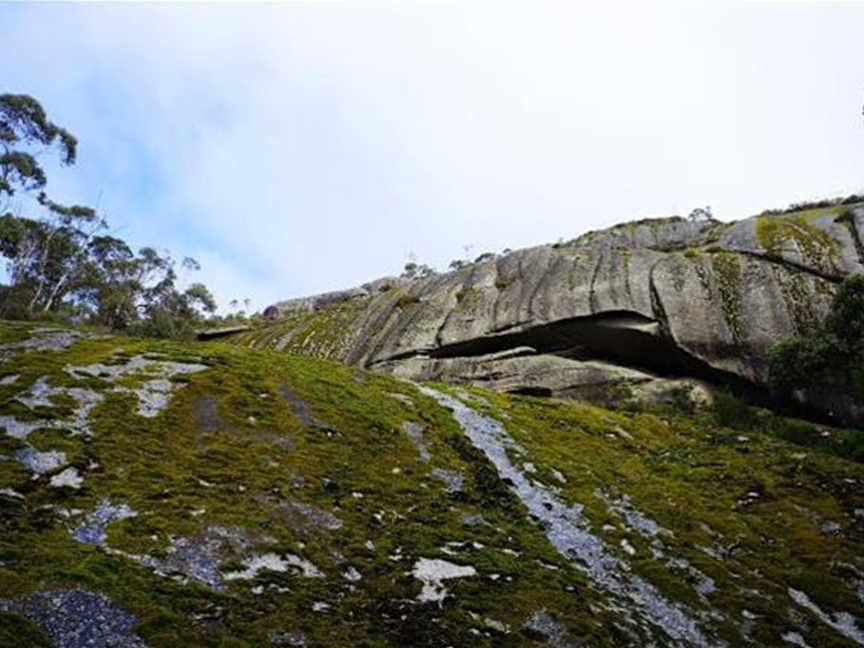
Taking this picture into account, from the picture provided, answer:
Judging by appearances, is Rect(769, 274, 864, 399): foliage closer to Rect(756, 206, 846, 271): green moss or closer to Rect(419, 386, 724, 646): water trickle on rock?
Rect(756, 206, 846, 271): green moss

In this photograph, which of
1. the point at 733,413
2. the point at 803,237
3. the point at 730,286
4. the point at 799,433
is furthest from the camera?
the point at 803,237

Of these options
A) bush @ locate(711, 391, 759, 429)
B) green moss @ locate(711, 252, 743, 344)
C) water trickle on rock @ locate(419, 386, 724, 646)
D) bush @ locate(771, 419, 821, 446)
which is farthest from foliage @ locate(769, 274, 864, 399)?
water trickle on rock @ locate(419, 386, 724, 646)

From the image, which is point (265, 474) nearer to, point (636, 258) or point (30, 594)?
point (30, 594)

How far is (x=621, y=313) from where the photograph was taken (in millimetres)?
42500

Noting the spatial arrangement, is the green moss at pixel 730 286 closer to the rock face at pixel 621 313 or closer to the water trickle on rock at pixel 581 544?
the rock face at pixel 621 313

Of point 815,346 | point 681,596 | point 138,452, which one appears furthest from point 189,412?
point 815,346

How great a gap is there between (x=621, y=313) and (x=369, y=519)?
28084mm

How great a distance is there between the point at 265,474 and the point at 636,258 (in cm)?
3328

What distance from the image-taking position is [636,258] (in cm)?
4616

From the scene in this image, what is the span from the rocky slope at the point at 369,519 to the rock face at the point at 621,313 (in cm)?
894

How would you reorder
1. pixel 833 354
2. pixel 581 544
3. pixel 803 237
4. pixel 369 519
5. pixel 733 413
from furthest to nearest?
1. pixel 803 237
2. pixel 733 413
3. pixel 833 354
4. pixel 581 544
5. pixel 369 519

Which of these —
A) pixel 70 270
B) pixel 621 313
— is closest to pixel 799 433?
pixel 621 313

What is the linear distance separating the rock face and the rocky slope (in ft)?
29.3

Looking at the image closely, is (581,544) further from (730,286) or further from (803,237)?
(803,237)
